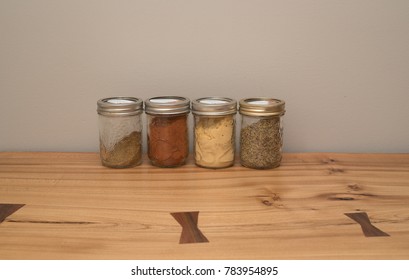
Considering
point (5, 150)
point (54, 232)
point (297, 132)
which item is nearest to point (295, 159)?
point (297, 132)

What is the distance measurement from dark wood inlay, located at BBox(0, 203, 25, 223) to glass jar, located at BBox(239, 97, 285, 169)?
52cm

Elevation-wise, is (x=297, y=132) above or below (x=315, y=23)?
below

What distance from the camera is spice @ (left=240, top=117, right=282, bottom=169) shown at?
1.08 meters

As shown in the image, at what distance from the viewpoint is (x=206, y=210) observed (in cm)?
88

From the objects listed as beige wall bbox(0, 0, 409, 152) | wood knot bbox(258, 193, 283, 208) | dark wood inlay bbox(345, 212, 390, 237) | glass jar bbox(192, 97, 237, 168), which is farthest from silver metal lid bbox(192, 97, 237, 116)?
dark wood inlay bbox(345, 212, 390, 237)

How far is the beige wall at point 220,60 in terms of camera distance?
118 cm

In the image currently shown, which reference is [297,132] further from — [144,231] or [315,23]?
[144,231]

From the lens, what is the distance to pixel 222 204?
0.91 metres

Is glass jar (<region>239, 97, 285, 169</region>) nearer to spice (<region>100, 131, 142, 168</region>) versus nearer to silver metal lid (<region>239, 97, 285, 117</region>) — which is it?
silver metal lid (<region>239, 97, 285, 117</region>)

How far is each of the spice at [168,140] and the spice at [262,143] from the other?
0.14 meters

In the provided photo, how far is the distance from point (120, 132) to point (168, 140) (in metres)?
0.12
